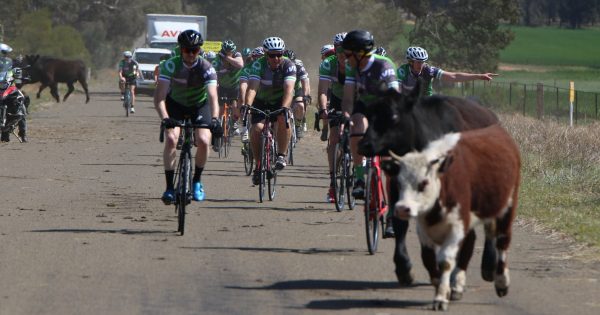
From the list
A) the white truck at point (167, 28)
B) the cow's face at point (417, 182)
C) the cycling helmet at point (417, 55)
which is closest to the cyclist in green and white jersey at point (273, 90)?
the cycling helmet at point (417, 55)

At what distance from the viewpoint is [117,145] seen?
25.7m

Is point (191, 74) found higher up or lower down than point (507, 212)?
higher up

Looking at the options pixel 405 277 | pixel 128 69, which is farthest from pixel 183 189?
pixel 128 69

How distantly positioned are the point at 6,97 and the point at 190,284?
1667 centimetres

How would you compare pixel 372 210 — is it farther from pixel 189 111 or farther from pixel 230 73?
pixel 230 73

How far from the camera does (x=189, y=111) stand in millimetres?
13242

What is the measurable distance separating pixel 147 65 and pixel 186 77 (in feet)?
128

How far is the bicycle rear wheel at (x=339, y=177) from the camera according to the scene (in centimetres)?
1396

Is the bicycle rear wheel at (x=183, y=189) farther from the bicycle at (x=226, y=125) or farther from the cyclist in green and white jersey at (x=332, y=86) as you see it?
the bicycle at (x=226, y=125)

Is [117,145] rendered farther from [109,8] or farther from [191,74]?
[109,8]

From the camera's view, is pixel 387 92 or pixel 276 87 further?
pixel 276 87

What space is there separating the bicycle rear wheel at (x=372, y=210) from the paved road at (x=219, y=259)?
0.13 meters

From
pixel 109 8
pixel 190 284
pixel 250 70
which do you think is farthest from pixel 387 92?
pixel 109 8

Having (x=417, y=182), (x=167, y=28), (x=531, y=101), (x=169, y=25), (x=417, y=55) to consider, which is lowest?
(x=531, y=101)
